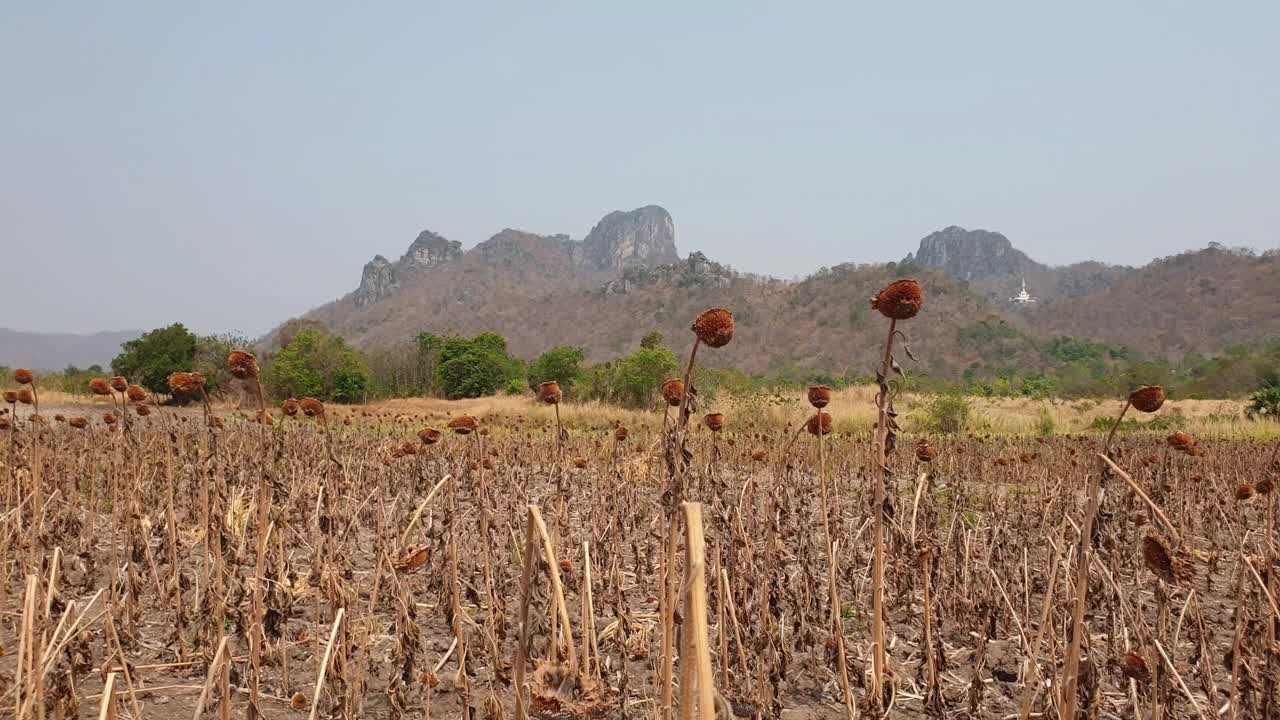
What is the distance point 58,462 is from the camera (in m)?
8.52

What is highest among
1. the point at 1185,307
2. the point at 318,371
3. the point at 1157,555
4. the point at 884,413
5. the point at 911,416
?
the point at 1185,307

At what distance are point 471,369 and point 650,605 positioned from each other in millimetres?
49507

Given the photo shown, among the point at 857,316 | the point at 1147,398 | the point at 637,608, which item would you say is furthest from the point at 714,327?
the point at 857,316

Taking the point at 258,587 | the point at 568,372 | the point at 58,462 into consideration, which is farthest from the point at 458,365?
the point at 258,587

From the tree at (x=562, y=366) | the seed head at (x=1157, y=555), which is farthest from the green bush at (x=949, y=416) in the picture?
the tree at (x=562, y=366)

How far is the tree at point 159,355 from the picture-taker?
36.8 m

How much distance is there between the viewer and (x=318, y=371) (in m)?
44.9

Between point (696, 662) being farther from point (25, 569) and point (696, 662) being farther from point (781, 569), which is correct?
point (25, 569)

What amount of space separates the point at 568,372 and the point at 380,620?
40.1 m

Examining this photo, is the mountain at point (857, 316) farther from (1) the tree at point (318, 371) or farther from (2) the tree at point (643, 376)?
(2) the tree at point (643, 376)

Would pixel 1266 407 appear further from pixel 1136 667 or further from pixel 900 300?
pixel 900 300

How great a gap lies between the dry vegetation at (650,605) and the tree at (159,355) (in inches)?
1308

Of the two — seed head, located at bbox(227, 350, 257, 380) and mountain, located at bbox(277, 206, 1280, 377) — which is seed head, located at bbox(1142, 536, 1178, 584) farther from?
mountain, located at bbox(277, 206, 1280, 377)

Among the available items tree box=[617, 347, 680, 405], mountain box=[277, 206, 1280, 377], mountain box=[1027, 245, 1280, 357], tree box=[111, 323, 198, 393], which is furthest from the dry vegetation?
mountain box=[1027, 245, 1280, 357]
